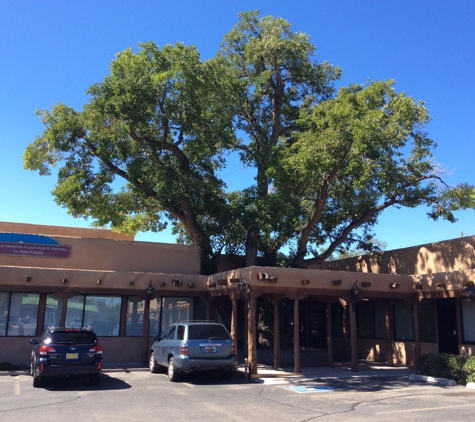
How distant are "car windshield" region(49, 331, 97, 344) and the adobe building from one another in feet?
14.5

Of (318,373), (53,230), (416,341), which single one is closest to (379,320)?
(416,341)

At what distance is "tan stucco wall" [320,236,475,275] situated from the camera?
18.0 m

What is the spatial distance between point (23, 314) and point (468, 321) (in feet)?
52.2

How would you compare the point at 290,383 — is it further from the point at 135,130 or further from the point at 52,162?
the point at 52,162

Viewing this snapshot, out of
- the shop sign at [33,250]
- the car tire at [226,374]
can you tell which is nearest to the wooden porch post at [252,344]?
the car tire at [226,374]

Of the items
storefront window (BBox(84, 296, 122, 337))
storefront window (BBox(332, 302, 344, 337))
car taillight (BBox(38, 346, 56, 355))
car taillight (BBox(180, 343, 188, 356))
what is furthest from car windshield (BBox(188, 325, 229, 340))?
storefront window (BBox(332, 302, 344, 337))

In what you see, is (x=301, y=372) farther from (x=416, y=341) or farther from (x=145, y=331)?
(x=145, y=331)

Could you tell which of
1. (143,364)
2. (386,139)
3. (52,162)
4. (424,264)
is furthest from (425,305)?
(52,162)

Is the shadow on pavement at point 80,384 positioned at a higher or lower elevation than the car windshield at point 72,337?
lower

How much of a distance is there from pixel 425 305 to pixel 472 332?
2.52 meters

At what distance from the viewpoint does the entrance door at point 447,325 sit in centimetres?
1770

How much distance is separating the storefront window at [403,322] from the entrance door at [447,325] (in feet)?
4.51

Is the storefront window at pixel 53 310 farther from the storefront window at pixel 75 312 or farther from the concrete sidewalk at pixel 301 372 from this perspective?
the concrete sidewalk at pixel 301 372

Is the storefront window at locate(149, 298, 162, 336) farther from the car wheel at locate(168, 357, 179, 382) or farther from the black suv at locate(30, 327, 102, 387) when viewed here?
the black suv at locate(30, 327, 102, 387)
